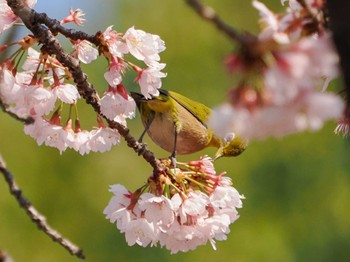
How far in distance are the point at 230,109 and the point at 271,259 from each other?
26.4ft

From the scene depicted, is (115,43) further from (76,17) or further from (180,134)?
(180,134)

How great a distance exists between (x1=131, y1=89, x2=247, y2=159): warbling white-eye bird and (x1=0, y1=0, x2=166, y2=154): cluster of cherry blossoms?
802 millimetres

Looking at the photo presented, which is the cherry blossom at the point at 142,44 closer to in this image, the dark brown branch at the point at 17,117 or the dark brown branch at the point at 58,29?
the dark brown branch at the point at 58,29

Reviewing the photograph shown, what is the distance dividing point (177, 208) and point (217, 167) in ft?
20.7

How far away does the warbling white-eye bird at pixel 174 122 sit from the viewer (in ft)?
9.43

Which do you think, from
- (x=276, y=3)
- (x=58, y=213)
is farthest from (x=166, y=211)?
(x=276, y=3)

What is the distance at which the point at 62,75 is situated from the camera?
Result: 6.14ft

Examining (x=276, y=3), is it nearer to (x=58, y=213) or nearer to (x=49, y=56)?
(x=58, y=213)

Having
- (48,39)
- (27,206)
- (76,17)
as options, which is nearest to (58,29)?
(48,39)

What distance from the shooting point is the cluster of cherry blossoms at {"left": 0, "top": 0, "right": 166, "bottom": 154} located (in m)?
1.75

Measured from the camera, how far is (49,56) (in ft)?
5.88

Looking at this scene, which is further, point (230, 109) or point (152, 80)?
point (152, 80)

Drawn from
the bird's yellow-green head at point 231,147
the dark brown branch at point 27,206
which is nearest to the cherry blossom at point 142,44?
the dark brown branch at point 27,206

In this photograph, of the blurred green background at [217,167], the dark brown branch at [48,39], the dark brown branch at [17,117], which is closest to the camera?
Result: the dark brown branch at [17,117]
